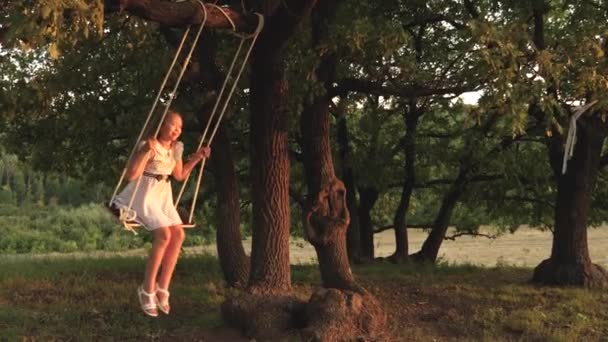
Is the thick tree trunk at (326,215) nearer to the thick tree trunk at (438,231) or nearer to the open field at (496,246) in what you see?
the thick tree trunk at (438,231)

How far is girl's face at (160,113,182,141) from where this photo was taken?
23.0 feet

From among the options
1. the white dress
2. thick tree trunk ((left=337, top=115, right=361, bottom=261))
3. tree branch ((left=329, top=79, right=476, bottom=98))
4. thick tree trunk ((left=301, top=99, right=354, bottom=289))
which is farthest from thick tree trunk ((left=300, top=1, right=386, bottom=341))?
thick tree trunk ((left=337, top=115, right=361, bottom=261))

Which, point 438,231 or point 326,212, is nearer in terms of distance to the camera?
point 326,212

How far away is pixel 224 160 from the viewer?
11883 mm

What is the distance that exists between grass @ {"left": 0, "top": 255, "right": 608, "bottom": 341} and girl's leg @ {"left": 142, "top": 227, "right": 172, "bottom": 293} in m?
1.90

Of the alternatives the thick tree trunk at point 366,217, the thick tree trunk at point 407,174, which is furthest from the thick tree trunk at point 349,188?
the thick tree trunk at point 407,174

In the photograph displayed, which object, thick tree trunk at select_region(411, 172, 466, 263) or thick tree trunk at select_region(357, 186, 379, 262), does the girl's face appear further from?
thick tree trunk at select_region(411, 172, 466, 263)

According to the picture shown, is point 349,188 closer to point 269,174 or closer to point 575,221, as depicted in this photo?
point 575,221

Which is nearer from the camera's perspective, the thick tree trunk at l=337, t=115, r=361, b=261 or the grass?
the grass

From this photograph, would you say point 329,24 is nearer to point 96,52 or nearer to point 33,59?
point 96,52

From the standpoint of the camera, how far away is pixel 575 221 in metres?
13.5

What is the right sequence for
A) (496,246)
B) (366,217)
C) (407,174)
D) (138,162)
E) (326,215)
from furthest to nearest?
(496,246), (366,217), (407,174), (326,215), (138,162)

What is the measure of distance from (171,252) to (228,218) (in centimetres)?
467

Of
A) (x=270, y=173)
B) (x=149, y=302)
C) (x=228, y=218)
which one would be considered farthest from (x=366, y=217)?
(x=149, y=302)
